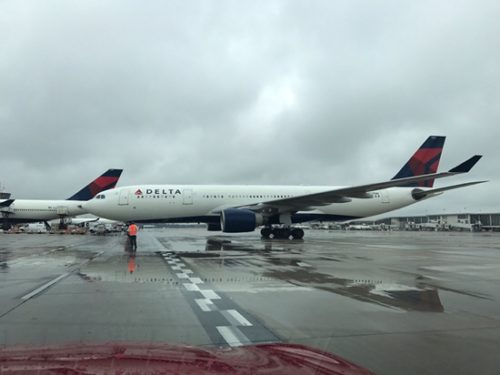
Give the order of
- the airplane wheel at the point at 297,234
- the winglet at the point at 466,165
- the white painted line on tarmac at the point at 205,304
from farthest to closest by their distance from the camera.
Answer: the airplane wheel at the point at 297,234, the winglet at the point at 466,165, the white painted line on tarmac at the point at 205,304

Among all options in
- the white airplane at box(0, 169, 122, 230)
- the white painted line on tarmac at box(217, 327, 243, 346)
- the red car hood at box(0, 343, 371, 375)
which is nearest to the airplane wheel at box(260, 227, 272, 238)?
the white painted line on tarmac at box(217, 327, 243, 346)

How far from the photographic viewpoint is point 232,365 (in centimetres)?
253

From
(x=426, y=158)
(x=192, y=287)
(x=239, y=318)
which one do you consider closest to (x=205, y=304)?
(x=239, y=318)

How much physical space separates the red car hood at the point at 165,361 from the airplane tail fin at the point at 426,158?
30.8 m

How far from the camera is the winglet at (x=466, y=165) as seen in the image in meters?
22.7

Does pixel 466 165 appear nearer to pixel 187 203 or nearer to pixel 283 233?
pixel 283 233

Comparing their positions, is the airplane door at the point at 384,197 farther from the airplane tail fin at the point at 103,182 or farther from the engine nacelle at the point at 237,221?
the airplane tail fin at the point at 103,182

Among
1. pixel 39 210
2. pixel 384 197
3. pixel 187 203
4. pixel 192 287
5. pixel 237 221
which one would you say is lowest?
pixel 192 287

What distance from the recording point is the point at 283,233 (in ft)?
93.9

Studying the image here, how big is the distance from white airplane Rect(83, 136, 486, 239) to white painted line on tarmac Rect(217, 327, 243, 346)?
60.2 feet

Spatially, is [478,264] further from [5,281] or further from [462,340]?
[5,281]

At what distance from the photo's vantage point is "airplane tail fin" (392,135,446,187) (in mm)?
31406

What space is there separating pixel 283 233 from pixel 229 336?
2400 cm

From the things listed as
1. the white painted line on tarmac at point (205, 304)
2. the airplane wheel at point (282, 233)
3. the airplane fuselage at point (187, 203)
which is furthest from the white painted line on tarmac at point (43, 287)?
the airplane wheel at point (282, 233)
